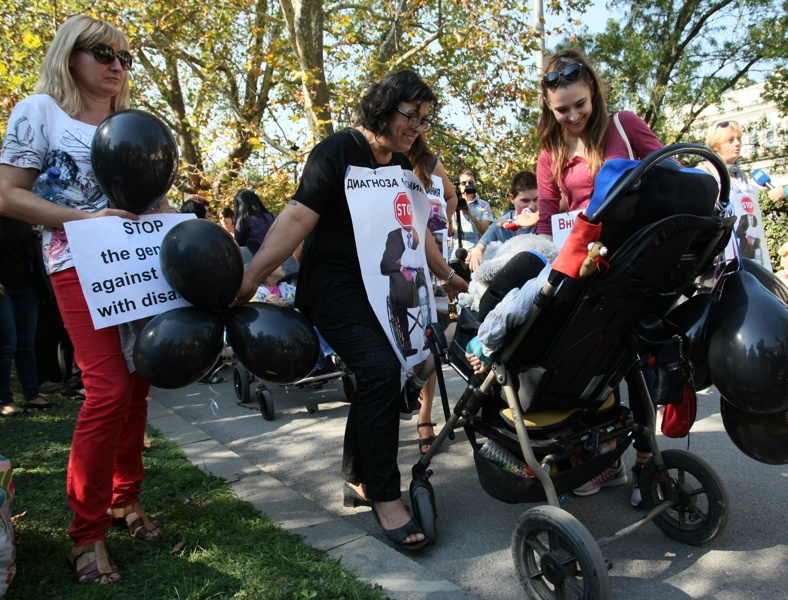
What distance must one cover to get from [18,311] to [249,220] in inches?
83.0

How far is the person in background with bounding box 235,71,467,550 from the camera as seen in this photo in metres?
2.58

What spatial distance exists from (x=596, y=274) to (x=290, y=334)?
3.76 feet

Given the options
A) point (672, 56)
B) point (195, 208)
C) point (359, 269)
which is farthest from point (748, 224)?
point (672, 56)

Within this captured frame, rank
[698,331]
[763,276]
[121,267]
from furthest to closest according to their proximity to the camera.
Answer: [121,267] < [763,276] < [698,331]

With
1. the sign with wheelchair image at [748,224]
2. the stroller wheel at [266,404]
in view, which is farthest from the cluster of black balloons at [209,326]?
the sign with wheelchair image at [748,224]

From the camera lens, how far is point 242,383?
5172 mm

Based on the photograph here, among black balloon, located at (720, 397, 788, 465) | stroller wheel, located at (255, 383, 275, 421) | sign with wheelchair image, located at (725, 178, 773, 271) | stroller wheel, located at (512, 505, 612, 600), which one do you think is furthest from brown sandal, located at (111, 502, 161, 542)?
sign with wheelchair image, located at (725, 178, 773, 271)

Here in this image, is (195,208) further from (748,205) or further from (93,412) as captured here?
(748,205)

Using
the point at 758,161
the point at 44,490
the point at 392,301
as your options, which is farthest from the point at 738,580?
the point at 758,161

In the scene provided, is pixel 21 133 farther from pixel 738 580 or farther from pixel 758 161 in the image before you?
pixel 758 161

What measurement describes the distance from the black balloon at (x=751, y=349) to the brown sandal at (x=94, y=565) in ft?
7.34

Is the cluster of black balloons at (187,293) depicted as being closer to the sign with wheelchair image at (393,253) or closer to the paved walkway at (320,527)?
the sign with wheelchair image at (393,253)

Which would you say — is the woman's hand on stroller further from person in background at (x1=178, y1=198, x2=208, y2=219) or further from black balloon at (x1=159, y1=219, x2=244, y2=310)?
person in background at (x1=178, y1=198, x2=208, y2=219)

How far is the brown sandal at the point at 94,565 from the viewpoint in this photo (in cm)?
231
